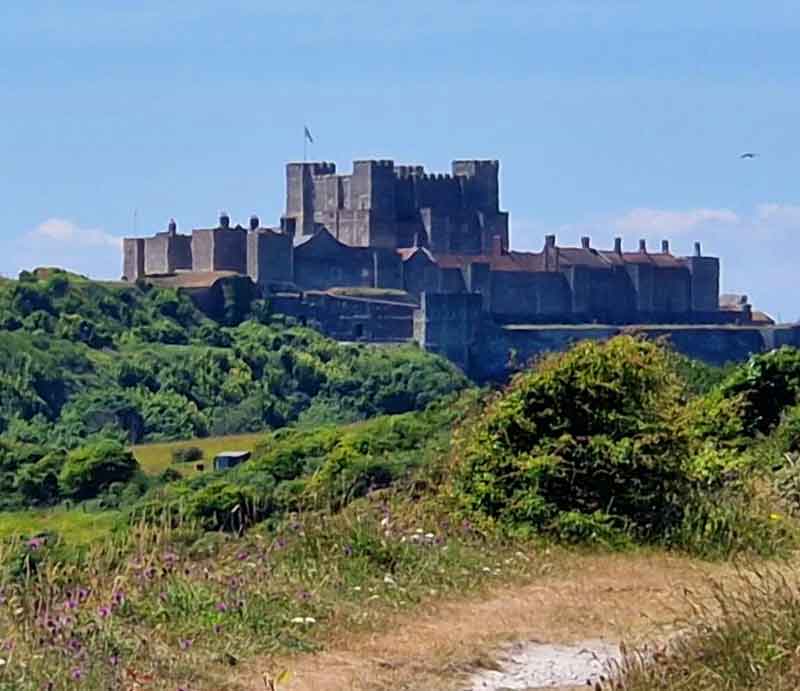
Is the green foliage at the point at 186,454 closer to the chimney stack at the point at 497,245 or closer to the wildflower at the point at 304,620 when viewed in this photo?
the wildflower at the point at 304,620

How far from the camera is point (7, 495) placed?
26.3 metres

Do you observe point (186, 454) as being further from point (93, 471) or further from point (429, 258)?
point (429, 258)

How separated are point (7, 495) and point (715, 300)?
61484mm

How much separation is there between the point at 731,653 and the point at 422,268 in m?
73.8

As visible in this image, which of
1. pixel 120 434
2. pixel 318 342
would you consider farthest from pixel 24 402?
pixel 318 342

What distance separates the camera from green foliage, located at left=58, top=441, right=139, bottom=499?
78.1ft

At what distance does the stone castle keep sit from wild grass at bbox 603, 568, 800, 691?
215ft

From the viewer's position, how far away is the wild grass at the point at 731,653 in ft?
15.9

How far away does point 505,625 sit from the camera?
6.28 meters

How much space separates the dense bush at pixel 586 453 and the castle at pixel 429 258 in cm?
6616

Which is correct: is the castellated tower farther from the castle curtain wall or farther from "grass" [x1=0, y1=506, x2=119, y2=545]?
"grass" [x1=0, y1=506, x2=119, y2=545]

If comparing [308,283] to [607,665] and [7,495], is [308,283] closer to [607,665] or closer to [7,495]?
[7,495]

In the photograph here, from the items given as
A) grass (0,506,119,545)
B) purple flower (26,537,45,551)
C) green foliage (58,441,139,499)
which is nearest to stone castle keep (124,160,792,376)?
green foliage (58,441,139,499)

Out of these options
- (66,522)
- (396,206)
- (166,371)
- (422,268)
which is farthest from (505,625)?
(396,206)
